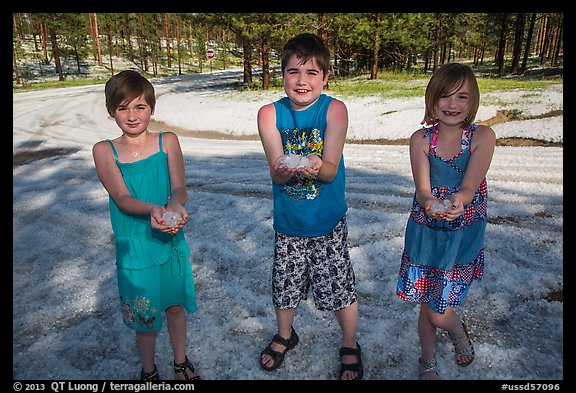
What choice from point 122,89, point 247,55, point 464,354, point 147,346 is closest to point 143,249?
point 147,346

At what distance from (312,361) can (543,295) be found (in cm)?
195

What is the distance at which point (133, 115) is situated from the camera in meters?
1.97

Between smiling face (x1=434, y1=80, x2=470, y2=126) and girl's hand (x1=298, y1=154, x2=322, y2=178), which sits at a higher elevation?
smiling face (x1=434, y1=80, x2=470, y2=126)

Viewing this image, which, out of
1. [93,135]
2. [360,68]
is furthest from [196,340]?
[360,68]

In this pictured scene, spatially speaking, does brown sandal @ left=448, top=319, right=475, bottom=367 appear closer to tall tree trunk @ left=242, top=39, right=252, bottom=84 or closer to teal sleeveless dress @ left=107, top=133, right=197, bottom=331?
teal sleeveless dress @ left=107, top=133, right=197, bottom=331

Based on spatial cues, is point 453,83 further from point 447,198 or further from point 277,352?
point 277,352

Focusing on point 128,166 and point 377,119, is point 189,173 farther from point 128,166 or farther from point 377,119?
point 377,119

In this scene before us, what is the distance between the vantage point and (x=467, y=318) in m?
2.86

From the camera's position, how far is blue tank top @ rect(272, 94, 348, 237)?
2113 mm

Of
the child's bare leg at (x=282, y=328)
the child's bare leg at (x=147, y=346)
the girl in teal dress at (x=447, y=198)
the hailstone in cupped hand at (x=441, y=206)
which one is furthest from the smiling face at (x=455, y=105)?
the child's bare leg at (x=147, y=346)

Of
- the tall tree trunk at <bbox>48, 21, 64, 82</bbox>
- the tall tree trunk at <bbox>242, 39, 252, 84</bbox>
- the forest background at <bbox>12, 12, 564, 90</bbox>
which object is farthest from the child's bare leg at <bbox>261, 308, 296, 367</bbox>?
the tall tree trunk at <bbox>48, 21, 64, 82</bbox>

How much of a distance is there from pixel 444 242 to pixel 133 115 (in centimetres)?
176

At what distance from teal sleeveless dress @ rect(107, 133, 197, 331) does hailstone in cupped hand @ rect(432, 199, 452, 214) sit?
54.4 inches

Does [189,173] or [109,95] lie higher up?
[109,95]
